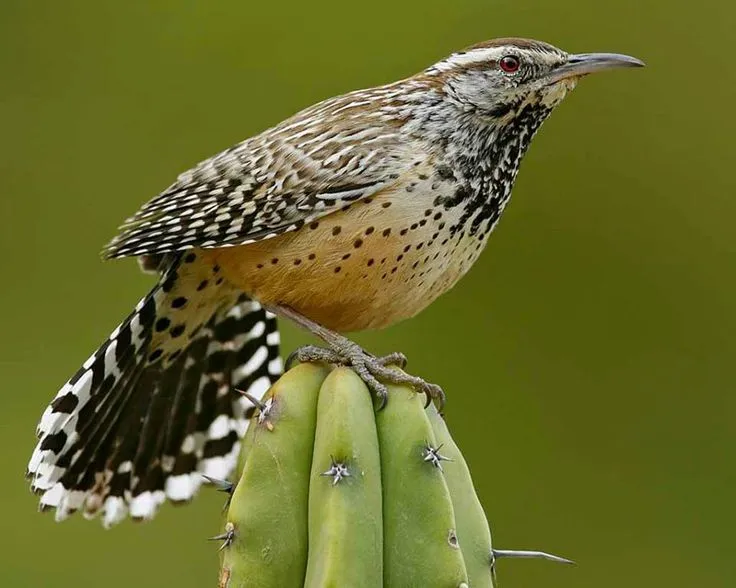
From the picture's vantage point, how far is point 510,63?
7.93 feet

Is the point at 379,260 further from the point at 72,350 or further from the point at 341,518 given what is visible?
the point at 72,350

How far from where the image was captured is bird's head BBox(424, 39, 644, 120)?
2.39m

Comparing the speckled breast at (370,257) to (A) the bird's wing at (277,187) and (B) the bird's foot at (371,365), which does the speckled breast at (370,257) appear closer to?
(A) the bird's wing at (277,187)

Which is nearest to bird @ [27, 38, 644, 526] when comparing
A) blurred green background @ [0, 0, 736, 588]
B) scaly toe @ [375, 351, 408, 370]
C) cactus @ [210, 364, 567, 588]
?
scaly toe @ [375, 351, 408, 370]

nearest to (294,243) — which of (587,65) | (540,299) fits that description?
(587,65)

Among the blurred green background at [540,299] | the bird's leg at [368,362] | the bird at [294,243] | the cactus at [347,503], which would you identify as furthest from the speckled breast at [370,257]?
the blurred green background at [540,299]

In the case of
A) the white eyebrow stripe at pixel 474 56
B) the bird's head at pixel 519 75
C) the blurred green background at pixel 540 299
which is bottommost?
the blurred green background at pixel 540 299

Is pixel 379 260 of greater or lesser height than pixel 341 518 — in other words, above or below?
above

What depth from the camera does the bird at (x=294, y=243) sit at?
92.0 inches

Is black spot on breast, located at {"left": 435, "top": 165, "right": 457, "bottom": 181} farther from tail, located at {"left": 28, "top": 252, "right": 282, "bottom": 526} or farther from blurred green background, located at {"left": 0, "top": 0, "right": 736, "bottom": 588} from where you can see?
blurred green background, located at {"left": 0, "top": 0, "right": 736, "bottom": 588}

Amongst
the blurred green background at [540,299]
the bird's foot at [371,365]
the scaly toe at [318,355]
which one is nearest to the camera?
the bird's foot at [371,365]

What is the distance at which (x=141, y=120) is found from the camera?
4246 millimetres

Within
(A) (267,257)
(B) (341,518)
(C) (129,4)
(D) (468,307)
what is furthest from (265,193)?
(C) (129,4)

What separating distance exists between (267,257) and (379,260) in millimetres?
204
